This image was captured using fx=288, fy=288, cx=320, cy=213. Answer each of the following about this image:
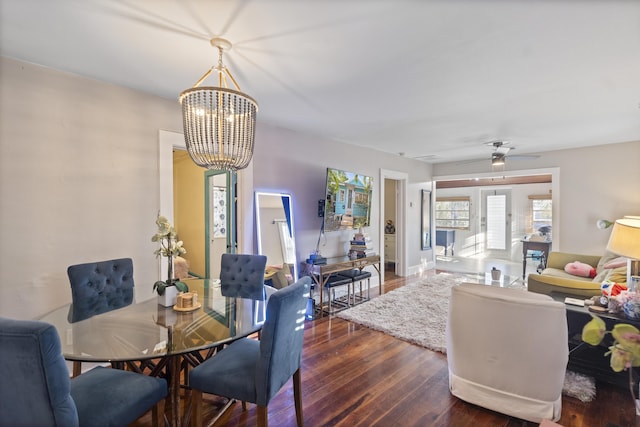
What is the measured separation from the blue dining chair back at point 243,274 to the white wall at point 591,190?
5.51 meters

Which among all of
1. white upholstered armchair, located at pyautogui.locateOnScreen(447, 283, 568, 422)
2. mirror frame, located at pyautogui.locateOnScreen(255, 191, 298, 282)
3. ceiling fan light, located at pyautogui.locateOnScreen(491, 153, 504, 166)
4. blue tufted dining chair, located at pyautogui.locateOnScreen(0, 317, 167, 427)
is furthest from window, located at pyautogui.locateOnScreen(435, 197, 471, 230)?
blue tufted dining chair, located at pyautogui.locateOnScreen(0, 317, 167, 427)

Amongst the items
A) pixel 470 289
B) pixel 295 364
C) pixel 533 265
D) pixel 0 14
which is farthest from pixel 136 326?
pixel 533 265

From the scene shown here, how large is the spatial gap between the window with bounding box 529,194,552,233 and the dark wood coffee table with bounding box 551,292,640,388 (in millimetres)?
6947

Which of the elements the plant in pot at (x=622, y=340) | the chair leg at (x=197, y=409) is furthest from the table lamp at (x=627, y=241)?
the chair leg at (x=197, y=409)

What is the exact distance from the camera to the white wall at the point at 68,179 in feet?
7.05

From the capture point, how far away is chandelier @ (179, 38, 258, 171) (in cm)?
175

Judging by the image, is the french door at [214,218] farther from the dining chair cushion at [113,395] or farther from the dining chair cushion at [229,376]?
the dining chair cushion at [113,395]

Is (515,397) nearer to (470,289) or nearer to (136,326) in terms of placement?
(470,289)

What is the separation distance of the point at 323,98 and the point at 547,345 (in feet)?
8.77

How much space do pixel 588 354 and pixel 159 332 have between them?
329cm

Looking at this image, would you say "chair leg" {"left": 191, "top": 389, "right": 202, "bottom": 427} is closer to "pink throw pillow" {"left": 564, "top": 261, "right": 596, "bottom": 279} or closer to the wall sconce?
the wall sconce

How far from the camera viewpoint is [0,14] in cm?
164

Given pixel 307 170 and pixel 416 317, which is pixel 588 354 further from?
pixel 307 170

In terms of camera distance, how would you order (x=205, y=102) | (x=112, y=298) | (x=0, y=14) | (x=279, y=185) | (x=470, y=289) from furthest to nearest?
(x=279, y=185), (x=112, y=298), (x=470, y=289), (x=205, y=102), (x=0, y=14)
